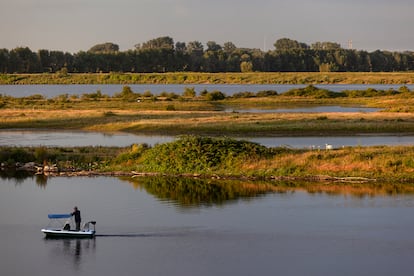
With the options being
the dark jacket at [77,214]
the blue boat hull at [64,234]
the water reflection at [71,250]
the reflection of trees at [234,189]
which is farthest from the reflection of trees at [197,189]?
the water reflection at [71,250]

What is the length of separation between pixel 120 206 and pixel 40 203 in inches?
137

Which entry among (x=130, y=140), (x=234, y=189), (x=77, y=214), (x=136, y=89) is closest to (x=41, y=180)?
(x=234, y=189)

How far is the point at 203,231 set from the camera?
2962 centimetres

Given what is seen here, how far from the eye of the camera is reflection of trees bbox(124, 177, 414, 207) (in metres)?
36.3

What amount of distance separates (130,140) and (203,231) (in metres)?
27.8

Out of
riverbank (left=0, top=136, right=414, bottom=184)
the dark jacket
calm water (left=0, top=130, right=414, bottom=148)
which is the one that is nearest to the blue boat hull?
the dark jacket

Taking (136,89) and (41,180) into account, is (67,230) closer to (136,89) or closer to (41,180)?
(41,180)

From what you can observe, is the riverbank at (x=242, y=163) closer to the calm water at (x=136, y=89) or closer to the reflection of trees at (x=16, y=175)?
the reflection of trees at (x=16, y=175)

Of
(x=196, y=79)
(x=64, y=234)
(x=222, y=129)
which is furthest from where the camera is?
(x=196, y=79)

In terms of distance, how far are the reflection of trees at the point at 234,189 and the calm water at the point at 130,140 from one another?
11679 mm

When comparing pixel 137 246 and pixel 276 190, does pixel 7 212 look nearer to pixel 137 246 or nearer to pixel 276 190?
pixel 137 246

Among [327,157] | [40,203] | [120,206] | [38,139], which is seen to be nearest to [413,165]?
[327,157]

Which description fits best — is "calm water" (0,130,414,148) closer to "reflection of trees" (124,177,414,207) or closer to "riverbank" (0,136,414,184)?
"riverbank" (0,136,414,184)

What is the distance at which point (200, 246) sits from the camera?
90.3 feet
